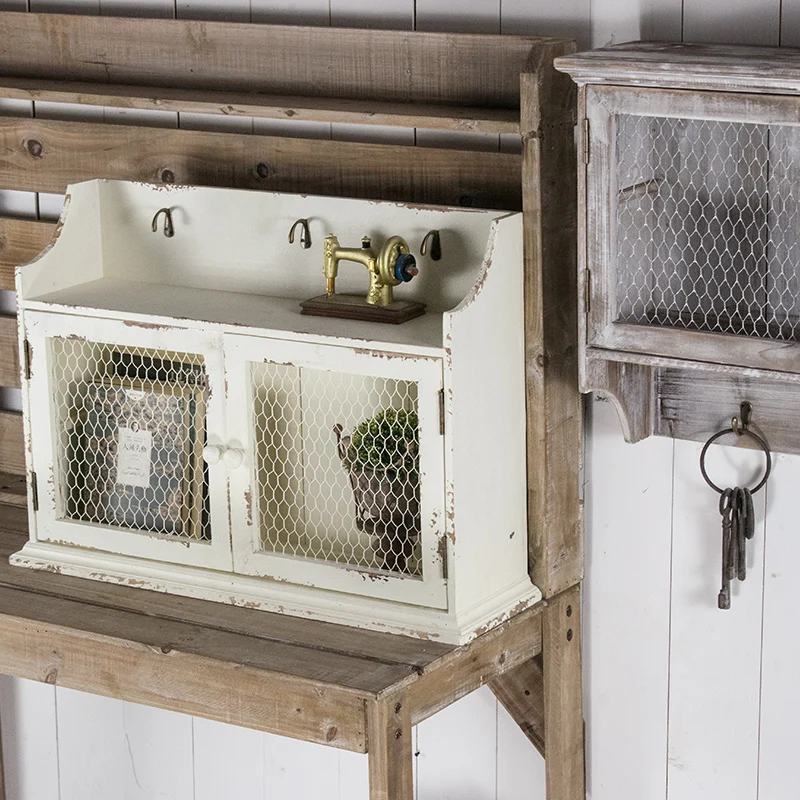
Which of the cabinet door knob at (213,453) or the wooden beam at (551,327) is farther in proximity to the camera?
the cabinet door knob at (213,453)

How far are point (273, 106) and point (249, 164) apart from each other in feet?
0.57

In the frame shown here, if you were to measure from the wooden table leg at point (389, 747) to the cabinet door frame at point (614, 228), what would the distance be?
482mm

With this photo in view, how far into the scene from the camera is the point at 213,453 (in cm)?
190

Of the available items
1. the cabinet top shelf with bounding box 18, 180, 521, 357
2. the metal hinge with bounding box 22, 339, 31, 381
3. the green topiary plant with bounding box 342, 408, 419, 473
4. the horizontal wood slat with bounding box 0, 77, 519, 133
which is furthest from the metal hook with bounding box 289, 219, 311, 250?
the metal hinge with bounding box 22, 339, 31, 381

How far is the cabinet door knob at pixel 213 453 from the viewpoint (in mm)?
1903

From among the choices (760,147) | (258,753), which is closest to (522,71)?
(760,147)

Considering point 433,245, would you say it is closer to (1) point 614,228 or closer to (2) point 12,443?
(1) point 614,228

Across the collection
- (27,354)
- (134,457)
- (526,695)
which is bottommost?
(526,695)

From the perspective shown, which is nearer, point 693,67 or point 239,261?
point 693,67

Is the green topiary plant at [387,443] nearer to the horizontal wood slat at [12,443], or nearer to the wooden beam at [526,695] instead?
the wooden beam at [526,695]

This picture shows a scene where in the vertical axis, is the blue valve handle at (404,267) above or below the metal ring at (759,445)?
above

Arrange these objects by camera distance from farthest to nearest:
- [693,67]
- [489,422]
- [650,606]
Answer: [650,606]
[489,422]
[693,67]

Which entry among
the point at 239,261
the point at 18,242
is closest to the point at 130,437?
the point at 239,261

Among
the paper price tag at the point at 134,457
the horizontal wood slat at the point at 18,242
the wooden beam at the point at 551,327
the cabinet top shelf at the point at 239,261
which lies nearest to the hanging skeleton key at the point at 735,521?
the wooden beam at the point at 551,327
